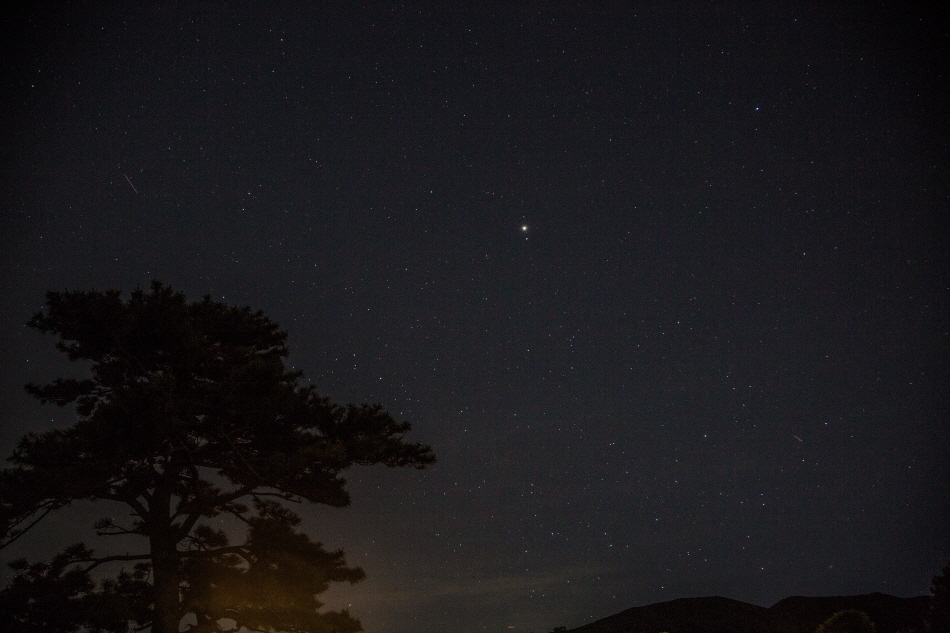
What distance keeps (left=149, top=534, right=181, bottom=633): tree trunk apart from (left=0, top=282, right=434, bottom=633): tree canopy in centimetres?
2

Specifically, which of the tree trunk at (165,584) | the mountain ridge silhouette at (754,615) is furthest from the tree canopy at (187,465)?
the mountain ridge silhouette at (754,615)

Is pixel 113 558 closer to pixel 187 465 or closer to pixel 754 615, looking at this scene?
pixel 187 465

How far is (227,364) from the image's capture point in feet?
42.0

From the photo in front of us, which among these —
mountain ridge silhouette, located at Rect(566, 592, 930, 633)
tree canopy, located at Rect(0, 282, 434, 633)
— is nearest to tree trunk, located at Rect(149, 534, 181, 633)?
tree canopy, located at Rect(0, 282, 434, 633)

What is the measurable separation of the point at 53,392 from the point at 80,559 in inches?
144

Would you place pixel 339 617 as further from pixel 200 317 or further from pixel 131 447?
pixel 200 317

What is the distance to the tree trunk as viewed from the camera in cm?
1221

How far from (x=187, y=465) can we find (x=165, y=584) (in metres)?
2.44

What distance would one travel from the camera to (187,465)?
13.2 metres

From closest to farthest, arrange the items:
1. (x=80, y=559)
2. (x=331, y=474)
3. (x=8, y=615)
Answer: (x=8, y=615) < (x=80, y=559) < (x=331, y=474)

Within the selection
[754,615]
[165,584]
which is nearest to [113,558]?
→ [165,584]

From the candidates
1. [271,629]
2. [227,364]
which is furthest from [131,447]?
[271,629]

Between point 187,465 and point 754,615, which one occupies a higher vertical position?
point 187,465

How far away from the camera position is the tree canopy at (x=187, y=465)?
1118 centimetres
